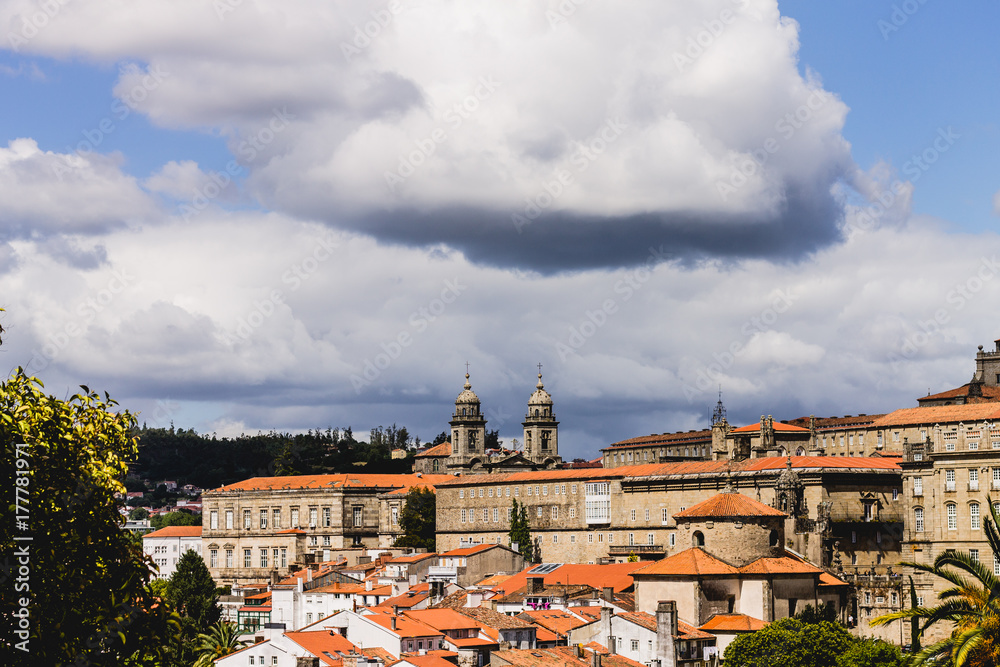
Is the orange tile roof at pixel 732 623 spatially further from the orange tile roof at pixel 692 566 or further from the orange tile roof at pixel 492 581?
the orange tile roof at pixel 492 581

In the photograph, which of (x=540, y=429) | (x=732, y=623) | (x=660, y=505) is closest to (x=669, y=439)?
(x=540, y=429)

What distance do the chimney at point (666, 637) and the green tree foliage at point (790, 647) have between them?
3485 millimetres

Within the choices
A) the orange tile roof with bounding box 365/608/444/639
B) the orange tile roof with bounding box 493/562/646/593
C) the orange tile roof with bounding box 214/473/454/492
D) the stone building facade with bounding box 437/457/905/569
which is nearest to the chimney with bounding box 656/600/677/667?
the orange tile roof with bounding box 365/608/444/639

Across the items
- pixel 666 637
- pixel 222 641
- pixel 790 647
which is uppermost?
pixel 790 647

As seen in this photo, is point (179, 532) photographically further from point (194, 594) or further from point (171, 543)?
point (194, 594)

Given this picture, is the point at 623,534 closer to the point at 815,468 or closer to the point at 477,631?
the point at 815,468

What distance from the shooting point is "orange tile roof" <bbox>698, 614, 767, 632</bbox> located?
74188 mm

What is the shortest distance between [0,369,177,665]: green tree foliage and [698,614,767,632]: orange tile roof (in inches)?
2185

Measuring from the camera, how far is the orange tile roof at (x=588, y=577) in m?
91.4

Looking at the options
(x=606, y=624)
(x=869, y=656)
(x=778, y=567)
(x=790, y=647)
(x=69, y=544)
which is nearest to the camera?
(x=69, y=544)

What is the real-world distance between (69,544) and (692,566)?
60305 millimetres

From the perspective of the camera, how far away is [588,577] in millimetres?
95062

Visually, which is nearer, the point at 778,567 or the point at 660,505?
the point at 778,567

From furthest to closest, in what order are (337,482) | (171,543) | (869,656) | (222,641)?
1. (171,543)
2. (337,482)
3. (222,641)
4. (869,656)
